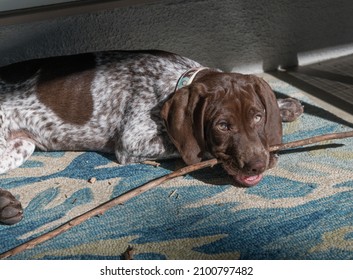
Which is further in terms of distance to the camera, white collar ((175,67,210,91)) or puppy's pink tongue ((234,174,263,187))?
A: white collar ((175,67,210,91))

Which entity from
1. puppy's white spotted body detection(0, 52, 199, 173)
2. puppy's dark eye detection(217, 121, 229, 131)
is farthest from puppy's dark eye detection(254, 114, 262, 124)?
puppy's white spotted body detection(0, 52, 199, 173)

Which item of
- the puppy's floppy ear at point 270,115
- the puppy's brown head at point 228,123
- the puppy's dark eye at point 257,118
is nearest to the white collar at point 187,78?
the puppy's brown head at point 228,123

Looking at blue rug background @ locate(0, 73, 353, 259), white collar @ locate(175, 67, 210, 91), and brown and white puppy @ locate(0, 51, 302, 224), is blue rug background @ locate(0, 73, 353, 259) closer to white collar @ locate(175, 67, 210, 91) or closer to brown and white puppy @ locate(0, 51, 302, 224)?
brown and white puppy @ locate(0, 51, 302, 224)

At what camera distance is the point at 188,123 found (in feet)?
13.0

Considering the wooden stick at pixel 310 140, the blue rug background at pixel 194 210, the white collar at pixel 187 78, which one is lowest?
the blue rug background at pixel 194 210

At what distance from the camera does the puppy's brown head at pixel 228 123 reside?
3.78 meters

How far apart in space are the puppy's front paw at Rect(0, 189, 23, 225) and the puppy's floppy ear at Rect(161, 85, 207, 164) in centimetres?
109

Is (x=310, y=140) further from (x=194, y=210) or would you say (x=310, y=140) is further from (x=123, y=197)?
(x=123, y=197)

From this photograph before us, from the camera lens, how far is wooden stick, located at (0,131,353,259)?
3.42 meters

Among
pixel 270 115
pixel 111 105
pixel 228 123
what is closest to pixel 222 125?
pixel 228 123

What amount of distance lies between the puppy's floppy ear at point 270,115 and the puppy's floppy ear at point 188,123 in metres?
0.39

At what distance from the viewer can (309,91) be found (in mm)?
5301

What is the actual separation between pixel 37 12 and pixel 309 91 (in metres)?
2.41

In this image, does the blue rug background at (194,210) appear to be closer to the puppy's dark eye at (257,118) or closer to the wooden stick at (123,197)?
the wooden stick at (123,197)
